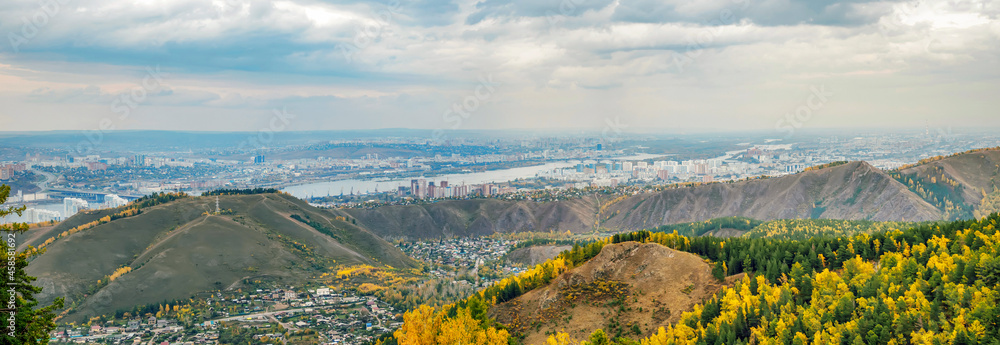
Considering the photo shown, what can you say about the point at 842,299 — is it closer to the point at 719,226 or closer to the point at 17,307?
Result: the point at 17,307

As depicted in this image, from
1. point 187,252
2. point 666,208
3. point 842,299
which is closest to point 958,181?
point 666,208

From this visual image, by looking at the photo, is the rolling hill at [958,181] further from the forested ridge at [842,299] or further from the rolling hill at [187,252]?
the rolling hill at [187,252]

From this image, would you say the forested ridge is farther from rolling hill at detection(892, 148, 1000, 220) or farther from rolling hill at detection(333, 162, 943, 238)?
rolling hill at detection(892, 148, 1000, 220)

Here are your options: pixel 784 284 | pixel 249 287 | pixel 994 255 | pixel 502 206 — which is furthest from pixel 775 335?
pixel 502 206

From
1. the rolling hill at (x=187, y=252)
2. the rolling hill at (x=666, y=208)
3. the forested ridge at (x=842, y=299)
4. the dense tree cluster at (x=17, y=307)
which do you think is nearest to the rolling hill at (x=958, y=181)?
the rolling hill at (x=666, y=208)

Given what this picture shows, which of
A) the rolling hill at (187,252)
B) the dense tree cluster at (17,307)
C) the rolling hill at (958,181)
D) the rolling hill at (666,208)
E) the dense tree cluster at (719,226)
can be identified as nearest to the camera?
the dense tree cluster at (17,307)

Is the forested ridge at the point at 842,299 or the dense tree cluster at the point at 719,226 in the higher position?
the forested ridge at the point at 842,299

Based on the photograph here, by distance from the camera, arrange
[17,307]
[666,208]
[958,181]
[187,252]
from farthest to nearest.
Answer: [666,208], [958,181], [187,252], [17,307]

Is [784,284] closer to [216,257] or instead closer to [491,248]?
[216,257]
